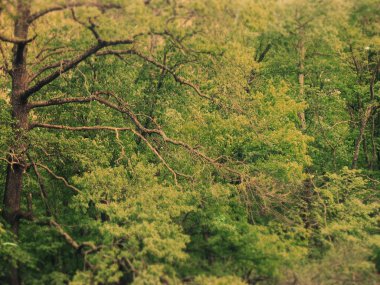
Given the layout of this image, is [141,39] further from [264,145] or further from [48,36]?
[264,145]

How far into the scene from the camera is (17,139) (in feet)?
51.6

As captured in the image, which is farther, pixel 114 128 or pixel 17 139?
pixel 114 128

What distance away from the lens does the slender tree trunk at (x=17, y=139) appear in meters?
15.5

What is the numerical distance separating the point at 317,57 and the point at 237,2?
14572mm

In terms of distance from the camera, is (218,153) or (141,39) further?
(218,153)

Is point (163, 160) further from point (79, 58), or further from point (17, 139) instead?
point (17, 139)

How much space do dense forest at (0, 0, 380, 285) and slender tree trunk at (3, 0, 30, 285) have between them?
48 millimetres

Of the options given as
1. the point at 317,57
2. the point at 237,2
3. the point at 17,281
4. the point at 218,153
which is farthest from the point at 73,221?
the point at 317,57

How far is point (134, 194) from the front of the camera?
51.0ft

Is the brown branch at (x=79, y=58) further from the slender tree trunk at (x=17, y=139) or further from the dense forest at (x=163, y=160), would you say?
the slender tree trunk at (x=17, y=139)

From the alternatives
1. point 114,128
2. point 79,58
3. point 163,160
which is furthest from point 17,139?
point 163,160

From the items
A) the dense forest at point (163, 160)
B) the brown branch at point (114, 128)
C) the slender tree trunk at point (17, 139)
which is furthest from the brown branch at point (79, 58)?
the brown branch at point (114, 128)

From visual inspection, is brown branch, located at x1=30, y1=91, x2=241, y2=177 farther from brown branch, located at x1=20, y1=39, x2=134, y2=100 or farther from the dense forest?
brown branch, located at x1=20, y1=39, x2=134, y2=100

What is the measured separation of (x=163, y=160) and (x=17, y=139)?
15.6ft
